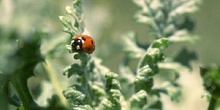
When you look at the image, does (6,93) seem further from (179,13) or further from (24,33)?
(179,13)

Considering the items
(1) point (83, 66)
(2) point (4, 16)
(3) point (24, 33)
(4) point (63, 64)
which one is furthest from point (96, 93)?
(4) point (63, 64)

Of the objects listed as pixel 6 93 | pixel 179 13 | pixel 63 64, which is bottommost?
pixel 6 93

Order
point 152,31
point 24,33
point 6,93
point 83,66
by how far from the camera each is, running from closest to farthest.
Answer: point 6,93
point 83,66
point 24,33
point 152,31

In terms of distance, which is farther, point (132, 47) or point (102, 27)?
point (102, 27)

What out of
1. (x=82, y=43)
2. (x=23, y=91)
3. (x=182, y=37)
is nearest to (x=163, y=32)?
(x=182, y=37)

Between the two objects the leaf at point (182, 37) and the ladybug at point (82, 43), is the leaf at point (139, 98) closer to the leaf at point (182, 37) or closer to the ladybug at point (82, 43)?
the ladybug at point (82, 43)

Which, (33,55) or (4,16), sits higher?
(4,16)

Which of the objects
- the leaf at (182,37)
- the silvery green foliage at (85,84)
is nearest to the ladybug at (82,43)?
the silvery green foliage at (85,84)

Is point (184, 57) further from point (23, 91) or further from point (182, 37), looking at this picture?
point (23, 91)
